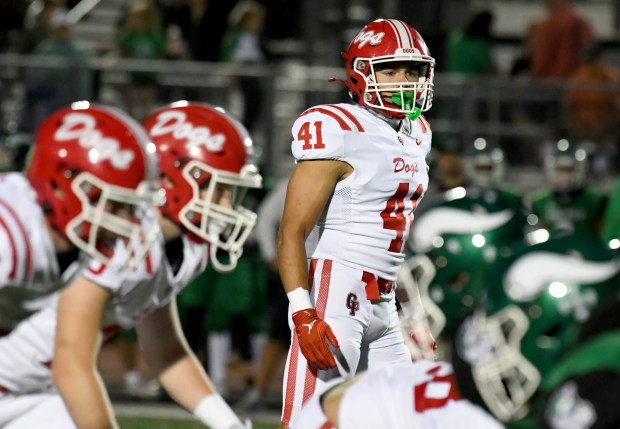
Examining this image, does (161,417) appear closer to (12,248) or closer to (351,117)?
(351,117)

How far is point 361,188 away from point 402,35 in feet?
1.76

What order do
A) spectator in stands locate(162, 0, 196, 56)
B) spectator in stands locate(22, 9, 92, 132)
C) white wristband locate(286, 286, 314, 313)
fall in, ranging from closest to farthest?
1. white wristband locate(286, 286, 314, 313)
2. spectator in stands locate(22, 9, 92, 132)
3. spectator in stands locate(162, 0, 196, 56)

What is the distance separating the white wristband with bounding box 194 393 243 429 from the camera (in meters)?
4.00

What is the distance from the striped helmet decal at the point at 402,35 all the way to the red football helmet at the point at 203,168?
0.60 metres

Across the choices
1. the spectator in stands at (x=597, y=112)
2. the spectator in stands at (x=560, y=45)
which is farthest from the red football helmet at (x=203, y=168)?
the spectator in stands at (x=560, y=45)

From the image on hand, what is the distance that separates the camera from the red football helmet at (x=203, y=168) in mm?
4355

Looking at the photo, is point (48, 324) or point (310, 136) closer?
point (48, 324)

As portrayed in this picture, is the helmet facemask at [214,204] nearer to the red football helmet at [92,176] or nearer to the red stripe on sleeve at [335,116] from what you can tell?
the red stripe on sleeve at [335,116]

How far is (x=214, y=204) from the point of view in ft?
14.5

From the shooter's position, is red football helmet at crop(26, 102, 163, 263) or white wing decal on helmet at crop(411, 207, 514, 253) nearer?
red football helmet at crop(26, 102, 163, 263)

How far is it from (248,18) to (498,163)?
2432mm

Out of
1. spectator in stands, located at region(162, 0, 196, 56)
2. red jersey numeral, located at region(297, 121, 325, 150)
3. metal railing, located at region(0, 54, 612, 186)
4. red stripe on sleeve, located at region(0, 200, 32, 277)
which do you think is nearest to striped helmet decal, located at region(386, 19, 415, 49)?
red jersey numeral, located at region(297, 121, 325, 150)

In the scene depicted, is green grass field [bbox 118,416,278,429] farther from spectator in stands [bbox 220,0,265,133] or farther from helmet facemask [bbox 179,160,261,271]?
helmet facemask [bbox 179,160,261,271]

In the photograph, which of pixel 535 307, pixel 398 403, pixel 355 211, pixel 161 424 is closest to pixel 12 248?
pixel 398 403
